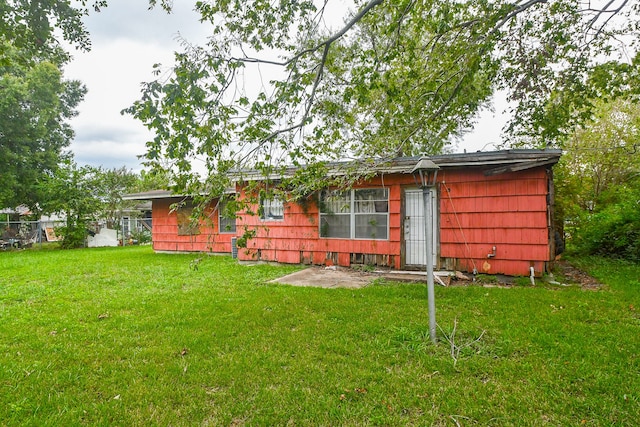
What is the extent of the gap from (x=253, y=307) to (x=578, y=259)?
880 cm

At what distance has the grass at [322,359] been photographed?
223cm

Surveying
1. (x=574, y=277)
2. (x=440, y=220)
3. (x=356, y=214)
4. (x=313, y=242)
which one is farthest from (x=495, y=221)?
(x=313, y=242)

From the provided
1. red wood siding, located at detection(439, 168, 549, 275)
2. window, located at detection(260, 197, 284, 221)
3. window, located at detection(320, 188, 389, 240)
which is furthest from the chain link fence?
red wood siding, located at detection(439, 168, 549, 275)

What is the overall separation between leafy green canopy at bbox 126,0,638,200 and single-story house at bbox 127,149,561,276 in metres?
1.17

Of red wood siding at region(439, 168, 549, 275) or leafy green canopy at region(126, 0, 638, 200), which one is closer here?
leafy green canopy at region(126, 0, 638, 200)

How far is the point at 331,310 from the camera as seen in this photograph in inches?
176

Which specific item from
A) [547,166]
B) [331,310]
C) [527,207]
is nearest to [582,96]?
[547,166]

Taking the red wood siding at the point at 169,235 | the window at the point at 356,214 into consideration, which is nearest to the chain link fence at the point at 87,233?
the red wood siding at the point at 169,235

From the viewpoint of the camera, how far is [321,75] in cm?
405

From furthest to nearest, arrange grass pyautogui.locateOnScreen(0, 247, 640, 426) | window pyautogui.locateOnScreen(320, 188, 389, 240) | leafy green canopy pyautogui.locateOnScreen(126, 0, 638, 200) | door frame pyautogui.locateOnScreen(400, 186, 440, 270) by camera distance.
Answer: window pyautogui.locateOnScreen(320, 188, 389, 240), door frame pyautogui.locateOnScreen(400, 186, 440, 270), leafy green canopy pyautogui.locateOnScreen(126, 0, 638, 200), grass pyautogui.locateOnScreen(0, 247, 640, 426)

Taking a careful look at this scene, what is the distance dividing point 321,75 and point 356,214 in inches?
172

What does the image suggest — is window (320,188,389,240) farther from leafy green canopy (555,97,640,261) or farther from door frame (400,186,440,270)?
leafy green canopy (555,97,640,261)

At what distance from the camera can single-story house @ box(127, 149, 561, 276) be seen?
626cm

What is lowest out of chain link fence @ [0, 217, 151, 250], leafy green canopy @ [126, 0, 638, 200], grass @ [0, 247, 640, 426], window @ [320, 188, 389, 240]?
grass @ [0, 247, 640, 426]
